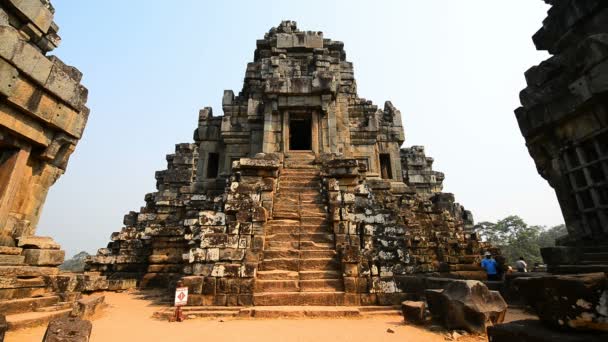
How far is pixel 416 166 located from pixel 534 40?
42.7 feet

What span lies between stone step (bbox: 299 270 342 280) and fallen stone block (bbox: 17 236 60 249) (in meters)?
4.48

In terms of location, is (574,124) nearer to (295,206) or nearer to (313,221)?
(313,221)

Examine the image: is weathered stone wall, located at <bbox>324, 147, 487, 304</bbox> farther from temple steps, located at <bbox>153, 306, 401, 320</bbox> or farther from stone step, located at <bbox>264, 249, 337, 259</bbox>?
temple steps, located at <bbox>153, 306, 401, 320</bbox>

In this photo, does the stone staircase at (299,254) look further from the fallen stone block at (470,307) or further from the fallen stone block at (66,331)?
the fallen stone block at (66,331)

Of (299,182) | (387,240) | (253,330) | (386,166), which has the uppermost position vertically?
(386,166)

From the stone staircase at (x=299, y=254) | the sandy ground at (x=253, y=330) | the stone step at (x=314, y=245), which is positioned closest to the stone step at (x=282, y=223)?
the stone staircase at (x=299, y=254)

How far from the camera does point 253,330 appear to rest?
4355 mm

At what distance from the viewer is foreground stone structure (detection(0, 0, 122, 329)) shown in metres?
4.23

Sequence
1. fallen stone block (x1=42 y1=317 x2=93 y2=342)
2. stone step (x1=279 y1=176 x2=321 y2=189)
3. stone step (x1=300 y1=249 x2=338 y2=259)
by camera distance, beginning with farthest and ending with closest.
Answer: stone step (x1=279 y1=176 x2=321 y2=189)
stone step (x1=300 y1=249 x2=338 y2=259)
fallen stone block (x1=42 y1=317 x2=93 y2=342)

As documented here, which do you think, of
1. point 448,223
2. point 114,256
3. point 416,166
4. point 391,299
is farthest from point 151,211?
point 416,166

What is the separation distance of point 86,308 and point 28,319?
108 centimetres

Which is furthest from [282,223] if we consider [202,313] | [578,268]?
[578,268]

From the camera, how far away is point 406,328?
4410 mm

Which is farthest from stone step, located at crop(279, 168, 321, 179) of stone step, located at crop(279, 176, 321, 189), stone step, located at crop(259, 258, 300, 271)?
stone step, located at crop(259, 258, 300, 271)
